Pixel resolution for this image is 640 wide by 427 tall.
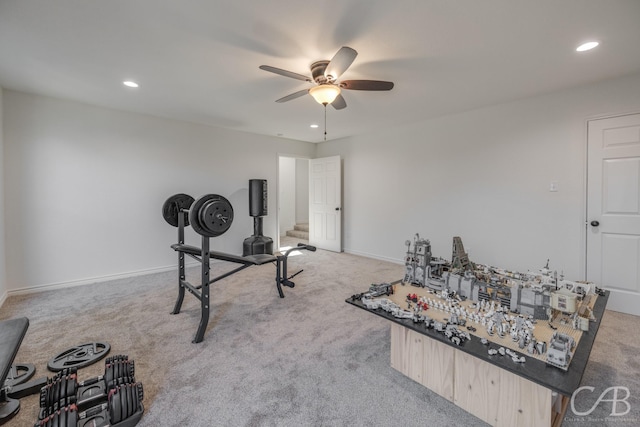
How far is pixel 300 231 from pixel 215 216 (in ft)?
17.6

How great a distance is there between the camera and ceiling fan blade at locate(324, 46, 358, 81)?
1901mm

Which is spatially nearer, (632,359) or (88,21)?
(88,21)

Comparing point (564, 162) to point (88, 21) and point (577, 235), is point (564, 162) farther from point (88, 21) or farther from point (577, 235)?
point (88, 21)

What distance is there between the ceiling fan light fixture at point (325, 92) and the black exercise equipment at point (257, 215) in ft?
9.36

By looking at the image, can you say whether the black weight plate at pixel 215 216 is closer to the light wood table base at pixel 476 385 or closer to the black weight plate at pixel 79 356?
the black weight plate at pixel 79 356

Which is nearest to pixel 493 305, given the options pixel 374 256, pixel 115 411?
pixel 115 411

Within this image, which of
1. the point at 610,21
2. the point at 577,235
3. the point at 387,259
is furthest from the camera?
the point at 387,259

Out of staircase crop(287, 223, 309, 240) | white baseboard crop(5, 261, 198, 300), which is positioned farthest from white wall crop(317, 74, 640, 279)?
white baseboard crop(5, 261, 198, 300)

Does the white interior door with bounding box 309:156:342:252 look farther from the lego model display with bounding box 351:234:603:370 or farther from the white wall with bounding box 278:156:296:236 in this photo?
the lego model display with bounding box 351:234:603:370

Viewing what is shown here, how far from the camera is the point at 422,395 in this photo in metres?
1.70

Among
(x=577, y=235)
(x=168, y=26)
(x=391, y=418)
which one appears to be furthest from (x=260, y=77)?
(x=577, y=235)

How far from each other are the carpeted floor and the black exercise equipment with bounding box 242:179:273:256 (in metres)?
1.37

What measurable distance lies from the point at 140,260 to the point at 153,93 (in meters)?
2.45

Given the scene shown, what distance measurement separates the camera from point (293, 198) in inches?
329
